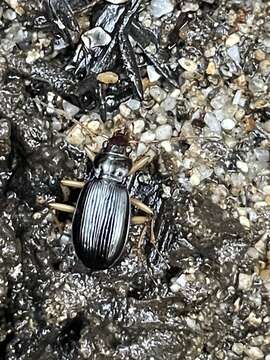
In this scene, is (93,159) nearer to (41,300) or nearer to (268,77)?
(41,300)

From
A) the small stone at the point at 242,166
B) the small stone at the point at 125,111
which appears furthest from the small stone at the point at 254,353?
the small stone at the point at 125,111

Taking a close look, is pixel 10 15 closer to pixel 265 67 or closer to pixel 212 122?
pixel 212 122

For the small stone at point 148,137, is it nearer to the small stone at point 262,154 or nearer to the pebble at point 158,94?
the pebble at point 158,94

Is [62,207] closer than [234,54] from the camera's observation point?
Yes

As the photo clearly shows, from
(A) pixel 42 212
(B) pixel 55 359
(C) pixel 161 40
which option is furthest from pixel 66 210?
(C) pixel 161 40

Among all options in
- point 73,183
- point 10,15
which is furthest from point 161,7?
point 73,183

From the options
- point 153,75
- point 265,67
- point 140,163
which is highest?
point 265,67
